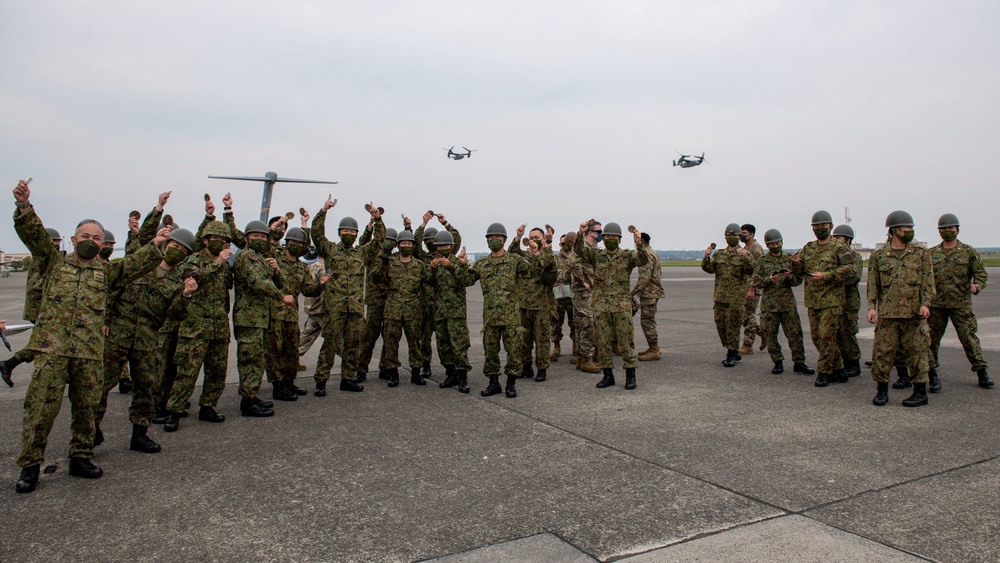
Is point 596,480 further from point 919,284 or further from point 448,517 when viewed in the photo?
point 919,284

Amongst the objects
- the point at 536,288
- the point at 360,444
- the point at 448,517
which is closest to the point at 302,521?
the point at 448,517

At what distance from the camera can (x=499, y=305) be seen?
7.32 meters

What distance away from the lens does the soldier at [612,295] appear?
7.43 m

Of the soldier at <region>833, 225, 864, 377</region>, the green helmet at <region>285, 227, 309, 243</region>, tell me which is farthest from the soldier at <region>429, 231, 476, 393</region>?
the soldier at <region>833, 225, 864, 377</region>

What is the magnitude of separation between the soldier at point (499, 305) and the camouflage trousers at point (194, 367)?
2695 millimetres

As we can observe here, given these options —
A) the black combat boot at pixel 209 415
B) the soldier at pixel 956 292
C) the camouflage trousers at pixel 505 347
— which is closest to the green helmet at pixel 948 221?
the soldier at pixel 956 292

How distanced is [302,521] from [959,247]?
301 inches

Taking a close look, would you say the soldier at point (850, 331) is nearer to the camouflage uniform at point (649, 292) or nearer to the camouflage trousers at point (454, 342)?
the camouflage uniform at point (649, 292)

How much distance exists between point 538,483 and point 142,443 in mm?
3153

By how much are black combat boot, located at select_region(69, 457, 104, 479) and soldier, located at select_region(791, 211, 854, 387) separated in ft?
23.1

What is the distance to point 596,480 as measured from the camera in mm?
4246

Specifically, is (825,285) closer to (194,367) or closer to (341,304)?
(341,304)

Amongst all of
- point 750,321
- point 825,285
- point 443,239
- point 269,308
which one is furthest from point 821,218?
point 269,308

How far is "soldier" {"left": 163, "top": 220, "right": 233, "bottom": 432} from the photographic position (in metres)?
5.77
